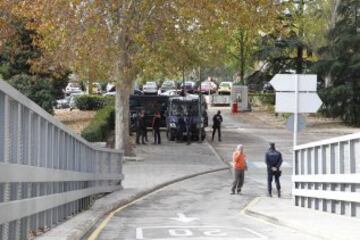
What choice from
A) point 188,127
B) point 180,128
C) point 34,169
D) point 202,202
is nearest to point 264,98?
point 180,128

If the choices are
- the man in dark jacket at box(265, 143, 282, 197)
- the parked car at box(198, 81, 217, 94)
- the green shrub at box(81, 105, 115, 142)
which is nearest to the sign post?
the man in dark jacket at box(265, 143, 282, 197)

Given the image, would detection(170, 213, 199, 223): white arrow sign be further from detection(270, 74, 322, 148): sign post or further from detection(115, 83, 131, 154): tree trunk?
detection(115, 83, 131, 154): tree trunk

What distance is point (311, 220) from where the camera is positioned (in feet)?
49.9

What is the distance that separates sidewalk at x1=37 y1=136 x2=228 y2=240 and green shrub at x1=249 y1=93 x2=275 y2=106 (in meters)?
32.1

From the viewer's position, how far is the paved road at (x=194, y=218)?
13570mm

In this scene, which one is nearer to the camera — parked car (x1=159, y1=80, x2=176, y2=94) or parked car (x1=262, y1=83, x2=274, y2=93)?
parked car (x1=262, y1=83, x2=274, y2=93)

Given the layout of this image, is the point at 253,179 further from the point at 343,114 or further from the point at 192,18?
the point at 343,114

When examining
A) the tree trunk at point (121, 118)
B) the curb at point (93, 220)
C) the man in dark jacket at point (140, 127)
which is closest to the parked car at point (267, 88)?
the man in dark jacket at point (140, 127)

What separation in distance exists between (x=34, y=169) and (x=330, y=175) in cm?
795

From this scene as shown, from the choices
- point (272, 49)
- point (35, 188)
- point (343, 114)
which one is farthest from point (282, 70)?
point (35, 188)

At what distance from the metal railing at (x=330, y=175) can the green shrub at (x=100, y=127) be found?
13.8 metres

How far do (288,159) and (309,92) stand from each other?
16.4 meters

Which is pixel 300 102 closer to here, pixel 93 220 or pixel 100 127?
pixel 93 220

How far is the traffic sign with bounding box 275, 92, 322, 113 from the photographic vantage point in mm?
21828
